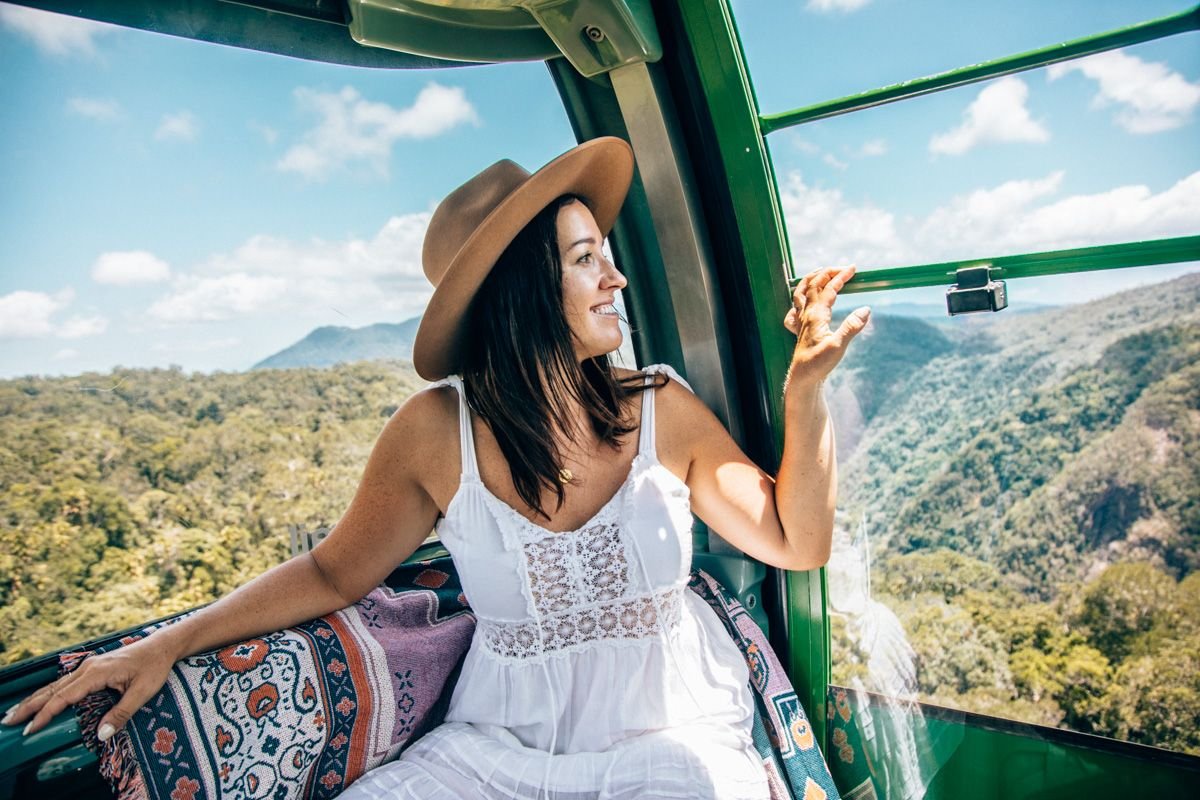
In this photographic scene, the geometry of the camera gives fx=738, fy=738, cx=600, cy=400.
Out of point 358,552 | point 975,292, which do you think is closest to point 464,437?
point 358,552

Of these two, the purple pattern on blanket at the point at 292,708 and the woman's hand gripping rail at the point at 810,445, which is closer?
the purple pattern on blanket at the point at 292,708

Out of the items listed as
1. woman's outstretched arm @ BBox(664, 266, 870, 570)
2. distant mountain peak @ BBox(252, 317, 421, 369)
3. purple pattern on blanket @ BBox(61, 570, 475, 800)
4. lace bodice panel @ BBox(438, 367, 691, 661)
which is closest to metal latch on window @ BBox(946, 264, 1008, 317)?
woman's outstretched arm @ BBox(664, 266, 870, 570)

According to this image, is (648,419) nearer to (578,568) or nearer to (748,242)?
(578,568)

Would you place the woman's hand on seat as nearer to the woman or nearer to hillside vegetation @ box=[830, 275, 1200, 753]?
the woman

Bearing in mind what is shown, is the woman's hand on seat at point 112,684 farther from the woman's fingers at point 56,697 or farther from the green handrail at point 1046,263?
the green handrail at point 1046,263

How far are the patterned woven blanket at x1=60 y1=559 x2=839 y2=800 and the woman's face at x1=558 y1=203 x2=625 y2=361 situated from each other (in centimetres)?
79

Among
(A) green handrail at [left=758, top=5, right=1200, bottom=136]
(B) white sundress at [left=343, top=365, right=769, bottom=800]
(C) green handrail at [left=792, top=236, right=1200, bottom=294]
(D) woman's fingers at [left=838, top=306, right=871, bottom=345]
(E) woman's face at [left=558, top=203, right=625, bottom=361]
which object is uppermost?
(A) green handrail at [left=758, top=5, right=1200, bottom=136]

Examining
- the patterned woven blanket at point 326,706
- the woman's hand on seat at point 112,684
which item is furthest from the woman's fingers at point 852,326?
the woman's hand on seat at point 112,684

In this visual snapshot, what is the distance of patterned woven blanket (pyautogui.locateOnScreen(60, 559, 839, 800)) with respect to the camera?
149 centimetres

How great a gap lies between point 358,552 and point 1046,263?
1.72 meters

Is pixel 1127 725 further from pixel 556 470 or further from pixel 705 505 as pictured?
pixel 556 470

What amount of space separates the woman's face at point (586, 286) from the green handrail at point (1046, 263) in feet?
2.06

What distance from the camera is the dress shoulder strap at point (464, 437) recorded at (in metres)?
1.80

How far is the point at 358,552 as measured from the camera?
1.83 metres
